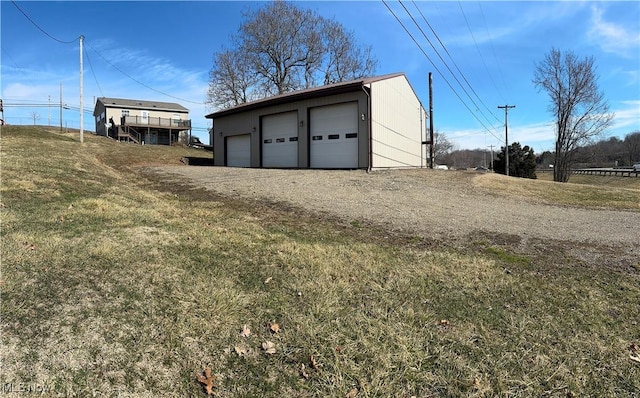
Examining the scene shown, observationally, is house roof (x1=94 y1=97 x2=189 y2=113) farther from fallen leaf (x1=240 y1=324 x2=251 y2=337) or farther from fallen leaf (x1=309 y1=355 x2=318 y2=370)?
fallen leaf (x1=309 y1=355 x2=318 y2=370)

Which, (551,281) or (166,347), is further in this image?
(551,281)

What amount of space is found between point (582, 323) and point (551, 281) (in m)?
1.05

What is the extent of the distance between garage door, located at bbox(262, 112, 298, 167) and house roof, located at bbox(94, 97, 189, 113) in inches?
1288

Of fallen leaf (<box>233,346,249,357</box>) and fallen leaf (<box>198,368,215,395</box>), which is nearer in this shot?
fallen leaf (<box>198,368,215,395</box>)

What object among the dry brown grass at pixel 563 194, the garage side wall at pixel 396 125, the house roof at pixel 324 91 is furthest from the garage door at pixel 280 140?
the dry brown grass at pixel 563 194

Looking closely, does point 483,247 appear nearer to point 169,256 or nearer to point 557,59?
point 169,256

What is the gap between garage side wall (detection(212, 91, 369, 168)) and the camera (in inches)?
710

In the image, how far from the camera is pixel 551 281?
4.39 m

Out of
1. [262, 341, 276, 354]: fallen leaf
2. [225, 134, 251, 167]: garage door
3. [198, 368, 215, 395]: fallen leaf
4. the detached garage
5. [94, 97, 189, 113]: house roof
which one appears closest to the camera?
[198, 368, 215, 395]: fallen leaf

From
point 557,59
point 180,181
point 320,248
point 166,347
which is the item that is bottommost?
point 166,347

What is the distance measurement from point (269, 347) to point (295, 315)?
0.50 metres

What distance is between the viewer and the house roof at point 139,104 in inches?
1881

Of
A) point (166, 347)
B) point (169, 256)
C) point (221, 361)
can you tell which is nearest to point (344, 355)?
point (221, 361)

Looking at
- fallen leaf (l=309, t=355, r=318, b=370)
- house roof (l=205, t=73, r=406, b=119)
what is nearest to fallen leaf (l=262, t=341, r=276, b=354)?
fallen leaf (l=309, t=355, r=318, b=370)
